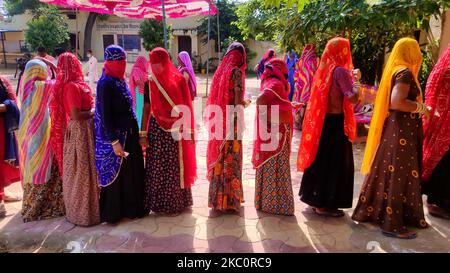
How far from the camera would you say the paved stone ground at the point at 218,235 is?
305 centimetres

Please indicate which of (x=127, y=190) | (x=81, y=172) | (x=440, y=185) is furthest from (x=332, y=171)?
(x=81, y=172)

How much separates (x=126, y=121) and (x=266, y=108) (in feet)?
4.32

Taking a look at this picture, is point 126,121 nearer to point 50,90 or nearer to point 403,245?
point 50,90

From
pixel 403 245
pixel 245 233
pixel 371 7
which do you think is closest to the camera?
pixel 403 245

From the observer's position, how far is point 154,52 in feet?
10.6

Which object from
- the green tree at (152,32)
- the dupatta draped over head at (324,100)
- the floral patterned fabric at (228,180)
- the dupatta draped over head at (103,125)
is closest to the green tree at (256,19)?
the dupatta draped over head at (324,100)

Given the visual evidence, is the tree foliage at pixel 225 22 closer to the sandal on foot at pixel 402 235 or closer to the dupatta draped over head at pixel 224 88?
the dupatta draped over head at pixel 224 88

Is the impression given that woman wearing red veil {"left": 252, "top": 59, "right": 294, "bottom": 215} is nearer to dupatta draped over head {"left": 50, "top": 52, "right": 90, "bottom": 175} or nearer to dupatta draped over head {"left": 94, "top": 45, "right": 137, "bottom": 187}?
dupatta draped over head {"left": 94, "top": 45, "right": 137, "bottom": 187}

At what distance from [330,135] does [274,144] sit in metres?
0.54

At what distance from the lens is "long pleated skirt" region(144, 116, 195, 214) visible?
11.2 ft

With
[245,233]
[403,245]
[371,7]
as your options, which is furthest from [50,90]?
[371,7]

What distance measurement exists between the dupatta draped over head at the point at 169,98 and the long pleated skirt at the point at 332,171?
125 centimetres

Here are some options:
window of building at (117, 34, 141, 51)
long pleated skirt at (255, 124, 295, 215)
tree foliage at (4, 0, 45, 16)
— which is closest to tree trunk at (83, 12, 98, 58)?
window of building at (117, 34, 141, 51)

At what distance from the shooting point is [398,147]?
3.14 metres
